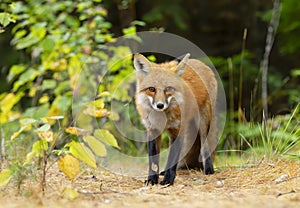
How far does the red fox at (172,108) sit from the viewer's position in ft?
15.6

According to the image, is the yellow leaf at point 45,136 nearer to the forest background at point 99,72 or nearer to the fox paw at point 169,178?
the forest background at point 99,72

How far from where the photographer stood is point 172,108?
484cm

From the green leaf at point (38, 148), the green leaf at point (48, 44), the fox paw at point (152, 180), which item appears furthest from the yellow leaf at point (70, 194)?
the green leaf at point (48, 44)

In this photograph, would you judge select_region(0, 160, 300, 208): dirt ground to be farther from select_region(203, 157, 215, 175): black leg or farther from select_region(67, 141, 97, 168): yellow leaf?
select_region(67, 141, 97, 168): yellow leaf

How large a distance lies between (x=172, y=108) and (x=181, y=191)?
1.02m

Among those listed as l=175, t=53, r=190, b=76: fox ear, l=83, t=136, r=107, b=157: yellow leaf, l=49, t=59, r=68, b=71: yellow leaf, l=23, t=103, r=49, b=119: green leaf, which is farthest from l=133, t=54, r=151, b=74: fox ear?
l=49, t=59, r=68, b=71: yellow leaf

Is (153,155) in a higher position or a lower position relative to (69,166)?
lower

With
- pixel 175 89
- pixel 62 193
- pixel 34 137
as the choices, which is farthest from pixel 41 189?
pixel 34 137

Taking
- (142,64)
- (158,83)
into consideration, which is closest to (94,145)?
(158,83)

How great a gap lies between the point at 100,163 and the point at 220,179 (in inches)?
68.3

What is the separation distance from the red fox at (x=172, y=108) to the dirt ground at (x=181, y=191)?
25 cm

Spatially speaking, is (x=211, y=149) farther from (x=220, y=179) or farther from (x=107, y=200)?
(x=107, y=200)

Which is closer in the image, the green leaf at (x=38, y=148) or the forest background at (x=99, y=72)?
the green leaf at (x=38, y=148)

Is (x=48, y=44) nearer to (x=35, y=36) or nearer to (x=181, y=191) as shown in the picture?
(x=35, y=36)
